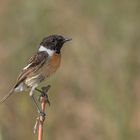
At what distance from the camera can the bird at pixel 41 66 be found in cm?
720

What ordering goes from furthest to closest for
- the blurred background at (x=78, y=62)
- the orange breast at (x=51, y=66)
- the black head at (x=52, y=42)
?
the blurred background at (x=78, y=62) < the black head at (x=52, y=42) < the orange breast at (x=51, y=66)

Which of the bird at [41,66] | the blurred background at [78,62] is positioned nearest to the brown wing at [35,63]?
the bird at [41,66]

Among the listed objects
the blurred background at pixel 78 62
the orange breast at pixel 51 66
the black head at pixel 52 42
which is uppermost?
the blurred background at pixel 78 62

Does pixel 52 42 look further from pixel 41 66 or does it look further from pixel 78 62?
pixel 78 62

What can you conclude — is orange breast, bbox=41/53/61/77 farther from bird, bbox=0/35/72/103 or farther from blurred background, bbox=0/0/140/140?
blurred background, bbox=0/0/140/140

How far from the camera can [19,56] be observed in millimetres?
9602

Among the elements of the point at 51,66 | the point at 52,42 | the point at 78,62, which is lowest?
the point at 51,66

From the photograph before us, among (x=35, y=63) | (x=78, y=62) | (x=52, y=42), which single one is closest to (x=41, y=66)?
(x=35, y=63)

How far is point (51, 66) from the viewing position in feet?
23.6

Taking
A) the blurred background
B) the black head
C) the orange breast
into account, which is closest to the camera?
the orange breast

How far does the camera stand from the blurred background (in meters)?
9.08

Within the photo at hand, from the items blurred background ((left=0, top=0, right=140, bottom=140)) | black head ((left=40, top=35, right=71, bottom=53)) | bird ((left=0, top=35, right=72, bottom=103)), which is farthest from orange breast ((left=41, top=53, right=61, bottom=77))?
blurred background ((left=0, top=0, right=140, bottom=140))

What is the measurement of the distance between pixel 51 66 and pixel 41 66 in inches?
4.1

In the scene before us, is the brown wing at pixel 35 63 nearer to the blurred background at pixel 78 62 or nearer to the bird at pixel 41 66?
the bird at pixel 41 66
